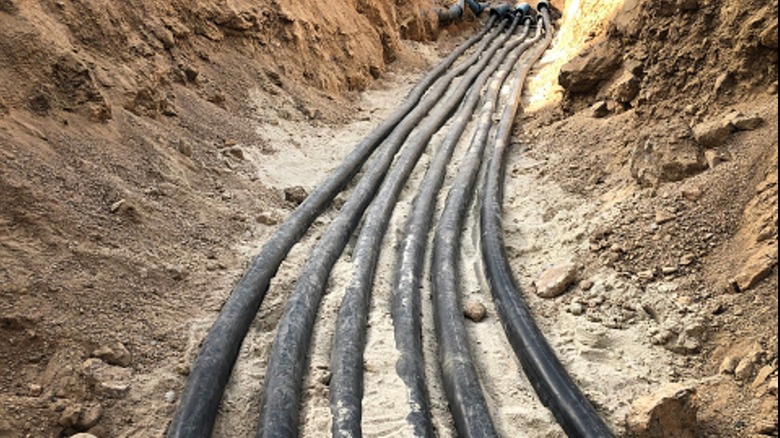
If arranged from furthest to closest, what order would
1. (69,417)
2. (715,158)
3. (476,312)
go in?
(715,158) → (476,312) → (69,417)

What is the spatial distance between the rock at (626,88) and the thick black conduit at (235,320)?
3.15 meters

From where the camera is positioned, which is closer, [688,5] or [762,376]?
[762,376]

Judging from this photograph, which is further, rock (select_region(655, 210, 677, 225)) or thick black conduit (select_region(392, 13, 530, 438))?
rock (select_region(655, 210, 677, 225))

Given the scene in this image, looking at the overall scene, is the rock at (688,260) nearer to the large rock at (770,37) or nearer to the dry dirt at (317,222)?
the dry dirt at (317,222)

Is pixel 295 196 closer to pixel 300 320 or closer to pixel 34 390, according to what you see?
pixel 300 320

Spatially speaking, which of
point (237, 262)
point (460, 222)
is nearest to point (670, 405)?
point (460, 222)

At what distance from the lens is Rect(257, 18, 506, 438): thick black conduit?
123 inches

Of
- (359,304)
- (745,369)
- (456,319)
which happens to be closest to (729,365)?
(745,369)

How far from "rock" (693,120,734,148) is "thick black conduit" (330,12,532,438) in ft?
9.60

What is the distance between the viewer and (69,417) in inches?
120

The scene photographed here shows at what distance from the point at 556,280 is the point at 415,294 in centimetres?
116

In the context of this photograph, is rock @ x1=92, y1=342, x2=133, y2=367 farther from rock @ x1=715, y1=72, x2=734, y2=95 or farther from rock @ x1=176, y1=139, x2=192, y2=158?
rock @ x1=715, y1=72, x2=734, y2=95

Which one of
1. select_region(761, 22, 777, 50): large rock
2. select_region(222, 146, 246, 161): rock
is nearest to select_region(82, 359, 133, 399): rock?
select_region(222, 146, 246, 161): rock

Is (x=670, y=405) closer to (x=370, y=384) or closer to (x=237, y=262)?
(x=370, y=384)
